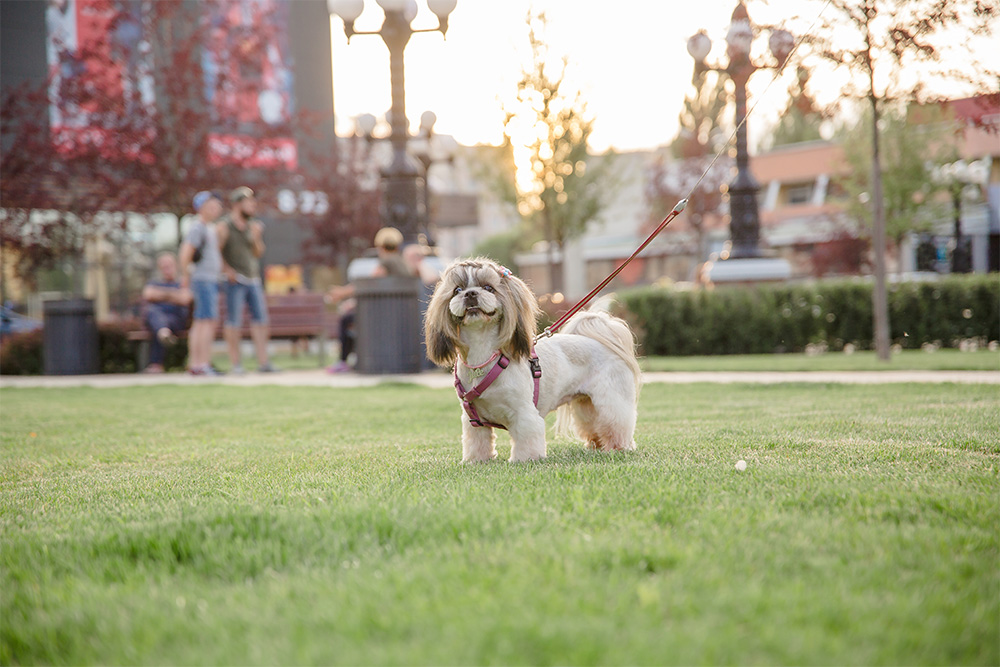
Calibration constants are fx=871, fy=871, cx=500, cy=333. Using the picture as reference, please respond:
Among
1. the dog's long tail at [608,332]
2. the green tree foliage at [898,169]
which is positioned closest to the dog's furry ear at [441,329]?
the dog's long tail at [608,332]

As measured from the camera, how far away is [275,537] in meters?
2.89

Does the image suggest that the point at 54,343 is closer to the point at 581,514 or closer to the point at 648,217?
the point at 581,514

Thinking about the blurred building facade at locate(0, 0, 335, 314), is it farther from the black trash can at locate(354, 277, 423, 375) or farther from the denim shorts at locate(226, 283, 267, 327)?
the black trash can at locate(354, 277, 423, 375)

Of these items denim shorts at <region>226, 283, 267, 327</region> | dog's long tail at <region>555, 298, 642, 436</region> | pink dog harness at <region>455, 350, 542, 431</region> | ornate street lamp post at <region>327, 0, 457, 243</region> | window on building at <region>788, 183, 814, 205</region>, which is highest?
window on building at <region>788, 183, 814, 205</region>

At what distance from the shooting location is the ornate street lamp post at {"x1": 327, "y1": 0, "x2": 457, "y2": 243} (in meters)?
12.3

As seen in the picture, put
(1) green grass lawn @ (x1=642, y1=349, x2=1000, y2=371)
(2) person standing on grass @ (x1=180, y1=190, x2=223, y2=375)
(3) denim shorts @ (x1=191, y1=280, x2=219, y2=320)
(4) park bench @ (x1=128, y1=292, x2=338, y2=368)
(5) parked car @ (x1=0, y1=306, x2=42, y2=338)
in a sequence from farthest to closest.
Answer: (5) parked car @ (x1=0, y1=306, x2=42, y2=338) → (4) park bench @ (x1=128, y1=292, x2=338, y2=368) → (3) denim shorts @ (x1=191, y1=280, x2=219, y2=320) → (2) person standing on grass @ (x1=180, y1=190, x2=223, y2=375) → (1) green grass lawn @ (x1=642, y1=349, x2=1000, y2=371)

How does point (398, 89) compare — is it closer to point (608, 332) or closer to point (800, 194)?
point (608, 332)

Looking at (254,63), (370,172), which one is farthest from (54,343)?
(370,172)

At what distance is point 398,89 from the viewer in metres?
12.3

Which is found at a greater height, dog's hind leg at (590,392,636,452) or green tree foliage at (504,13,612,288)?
green tree foliage at (504,13,612,288)

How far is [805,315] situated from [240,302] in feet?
29.3

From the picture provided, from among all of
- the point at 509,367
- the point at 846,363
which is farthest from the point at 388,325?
the point at 509,367

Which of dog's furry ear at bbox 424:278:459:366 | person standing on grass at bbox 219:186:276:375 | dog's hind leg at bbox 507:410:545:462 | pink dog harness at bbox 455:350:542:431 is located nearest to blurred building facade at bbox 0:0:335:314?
person standing on grass at bbox 219:186:276:375

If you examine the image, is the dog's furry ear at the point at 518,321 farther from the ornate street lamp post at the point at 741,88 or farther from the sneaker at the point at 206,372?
the sneaker at the point at 206,372
